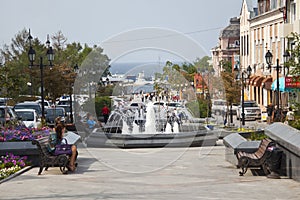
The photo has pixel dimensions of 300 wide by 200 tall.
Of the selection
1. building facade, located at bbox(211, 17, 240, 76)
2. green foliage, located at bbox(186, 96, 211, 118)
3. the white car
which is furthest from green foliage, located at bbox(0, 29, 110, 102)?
building facade, located at bbox(211, 17, 240, 76)

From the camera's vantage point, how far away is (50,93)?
5244cm

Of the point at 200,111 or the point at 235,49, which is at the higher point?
the point at 235,49

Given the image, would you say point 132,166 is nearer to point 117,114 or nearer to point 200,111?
point 117,114

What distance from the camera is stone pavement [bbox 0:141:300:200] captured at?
1248cm

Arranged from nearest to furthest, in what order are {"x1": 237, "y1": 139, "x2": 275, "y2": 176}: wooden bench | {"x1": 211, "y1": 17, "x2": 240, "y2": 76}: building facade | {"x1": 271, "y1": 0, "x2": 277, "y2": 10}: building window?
{"x1": 237, "y1": 139, "x2": 275, "y2": 176}: wooden bench → {"x1": 271, "y1": 0, "x2": 277, "y2": 10}: building window → {"x1": 211, "y1": 17, "x2": 240, "y2": 76}: building facade

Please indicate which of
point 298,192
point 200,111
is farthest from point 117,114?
point 298,192

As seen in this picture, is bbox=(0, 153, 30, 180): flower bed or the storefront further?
the storefront

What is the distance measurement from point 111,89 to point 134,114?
1597 cm

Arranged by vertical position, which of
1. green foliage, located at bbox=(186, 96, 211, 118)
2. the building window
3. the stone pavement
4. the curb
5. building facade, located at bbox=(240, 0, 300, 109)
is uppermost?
the building window

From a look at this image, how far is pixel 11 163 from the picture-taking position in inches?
680

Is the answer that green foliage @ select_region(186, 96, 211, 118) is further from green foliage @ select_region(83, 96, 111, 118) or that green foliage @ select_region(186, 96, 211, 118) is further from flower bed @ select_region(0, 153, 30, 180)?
flower bed @ select_region(0, 153, 30, 180)

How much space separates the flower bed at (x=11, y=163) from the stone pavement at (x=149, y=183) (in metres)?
0.31

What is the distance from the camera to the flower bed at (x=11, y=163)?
638 inches

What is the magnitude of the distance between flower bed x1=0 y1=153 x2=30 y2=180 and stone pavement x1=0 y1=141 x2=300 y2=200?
1.01ft
